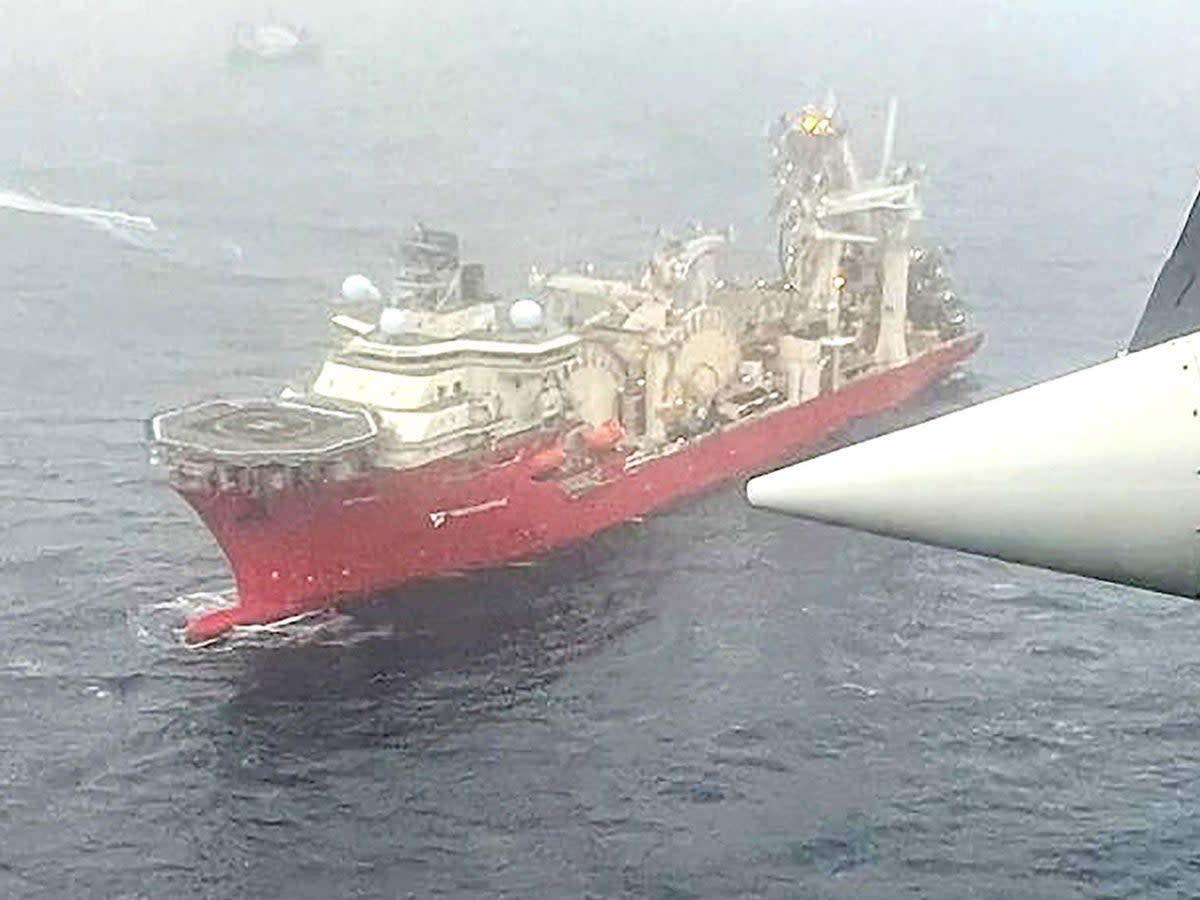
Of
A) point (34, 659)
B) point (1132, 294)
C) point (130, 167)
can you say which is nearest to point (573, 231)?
point (1132, 294)

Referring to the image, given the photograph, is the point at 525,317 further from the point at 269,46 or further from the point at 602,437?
the point at 269,46

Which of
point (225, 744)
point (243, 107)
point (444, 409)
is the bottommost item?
point (225, 744)

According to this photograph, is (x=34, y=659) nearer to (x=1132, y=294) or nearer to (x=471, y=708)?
(x=471, y=708)

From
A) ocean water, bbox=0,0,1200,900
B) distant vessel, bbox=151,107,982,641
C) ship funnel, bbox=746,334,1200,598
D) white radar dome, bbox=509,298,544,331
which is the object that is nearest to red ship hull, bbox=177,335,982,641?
distant vessel, bbox=151,107,982,641

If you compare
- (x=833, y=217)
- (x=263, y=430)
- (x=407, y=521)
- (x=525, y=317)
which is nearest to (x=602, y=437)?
(x=525, y=317)

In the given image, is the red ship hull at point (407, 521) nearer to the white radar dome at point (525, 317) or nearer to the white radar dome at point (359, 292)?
the white radar dome at point (525, 317)

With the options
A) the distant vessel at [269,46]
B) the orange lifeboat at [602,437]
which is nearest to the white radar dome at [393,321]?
the orange lifeboat at [602,437]
